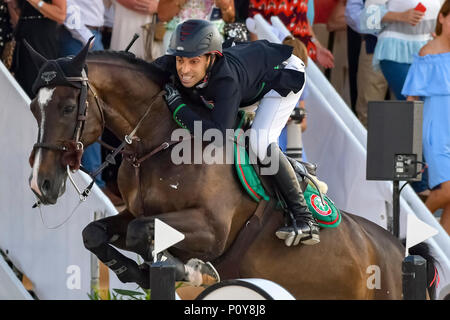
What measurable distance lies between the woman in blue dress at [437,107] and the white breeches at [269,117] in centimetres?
274

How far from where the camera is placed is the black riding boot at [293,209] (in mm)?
6688

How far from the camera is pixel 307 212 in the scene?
6793mm

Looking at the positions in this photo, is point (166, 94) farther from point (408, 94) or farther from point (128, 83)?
point (408, 94)

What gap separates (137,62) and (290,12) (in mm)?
3734

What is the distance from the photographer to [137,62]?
6.47m

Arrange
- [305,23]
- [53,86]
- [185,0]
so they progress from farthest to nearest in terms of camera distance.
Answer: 1. [305,23]
2. [185,0]
3. [53,86]

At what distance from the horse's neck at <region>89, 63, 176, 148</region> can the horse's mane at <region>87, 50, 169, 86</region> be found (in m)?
0.04

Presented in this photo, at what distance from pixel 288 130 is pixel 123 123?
2978 mm

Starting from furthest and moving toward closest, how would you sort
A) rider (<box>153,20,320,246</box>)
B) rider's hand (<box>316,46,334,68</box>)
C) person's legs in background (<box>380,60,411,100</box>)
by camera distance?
rider's hand (<box>316,46,334,68</box>) → person's legs in background (<box>380,60,411,100</box>) → rider (<box>153,20,320,246</box>)

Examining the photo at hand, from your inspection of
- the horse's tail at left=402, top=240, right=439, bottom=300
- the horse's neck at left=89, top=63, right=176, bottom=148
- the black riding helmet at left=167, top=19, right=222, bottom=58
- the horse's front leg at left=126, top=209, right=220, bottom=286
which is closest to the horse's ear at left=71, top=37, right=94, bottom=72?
the horse's neck at left=89, top=63, right=176, bottom=148

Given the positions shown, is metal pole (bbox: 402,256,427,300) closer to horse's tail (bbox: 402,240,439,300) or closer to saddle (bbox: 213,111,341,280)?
saddle (bbox: 213,111,341,280)

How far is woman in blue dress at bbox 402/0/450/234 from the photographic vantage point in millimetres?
9359
